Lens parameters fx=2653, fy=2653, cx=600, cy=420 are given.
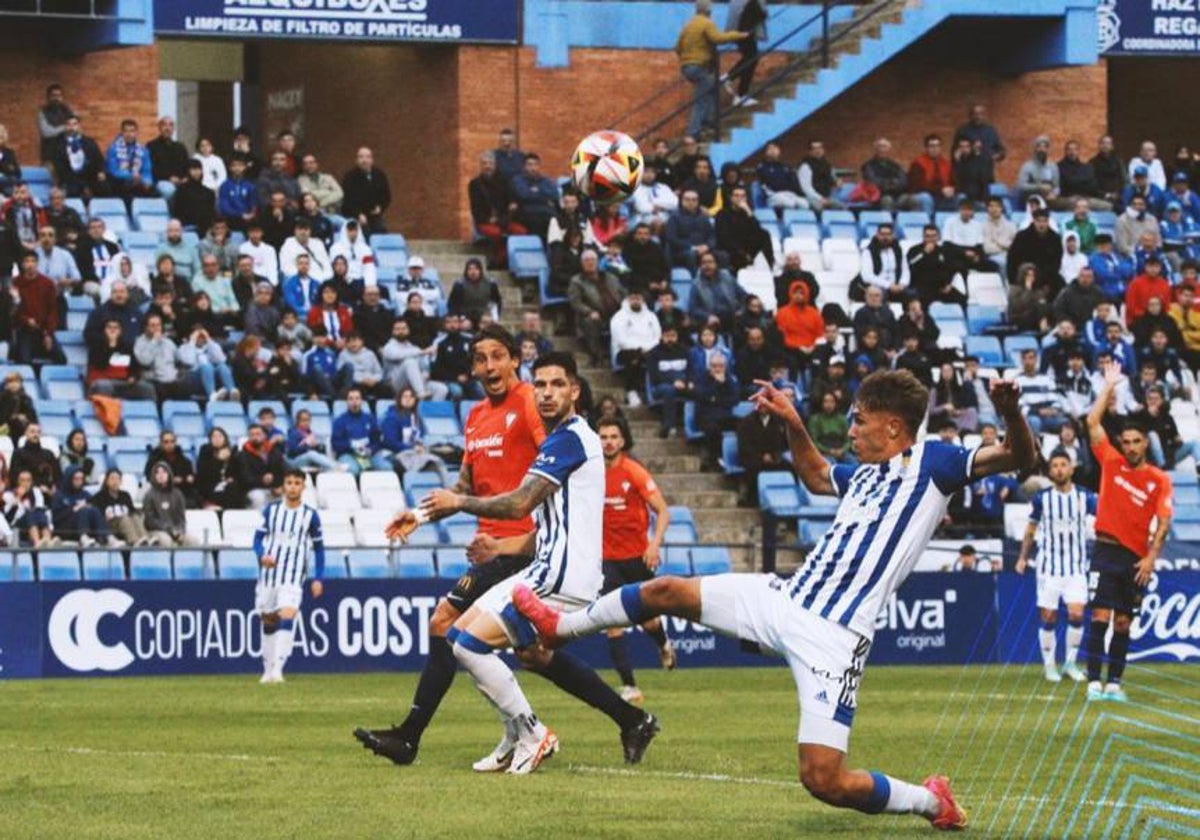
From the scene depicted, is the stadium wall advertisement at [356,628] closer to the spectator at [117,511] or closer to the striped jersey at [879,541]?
the spectator at [117,511]

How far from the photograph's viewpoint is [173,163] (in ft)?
102

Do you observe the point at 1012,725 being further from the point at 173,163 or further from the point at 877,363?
the point at 173,163

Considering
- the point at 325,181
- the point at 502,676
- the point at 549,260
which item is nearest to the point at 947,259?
the point at 549,260

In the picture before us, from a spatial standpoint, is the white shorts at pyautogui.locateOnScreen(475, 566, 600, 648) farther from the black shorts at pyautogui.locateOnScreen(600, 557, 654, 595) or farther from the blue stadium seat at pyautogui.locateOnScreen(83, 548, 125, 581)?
the blue stadium seat at pyautogui.locateOnScreen(83, 548, 125, 581)

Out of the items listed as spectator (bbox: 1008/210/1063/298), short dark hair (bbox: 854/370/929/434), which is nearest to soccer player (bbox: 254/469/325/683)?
spectator (bbox: 1008/210/1063/298)

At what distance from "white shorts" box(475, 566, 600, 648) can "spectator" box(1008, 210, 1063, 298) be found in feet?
68.9

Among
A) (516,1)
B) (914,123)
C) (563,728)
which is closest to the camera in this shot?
(563,728)

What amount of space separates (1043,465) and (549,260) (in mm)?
6321

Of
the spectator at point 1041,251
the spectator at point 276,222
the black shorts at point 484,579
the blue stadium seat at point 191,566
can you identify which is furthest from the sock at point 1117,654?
the spectator at point 1041,251

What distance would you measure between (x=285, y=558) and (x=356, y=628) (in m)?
2.03

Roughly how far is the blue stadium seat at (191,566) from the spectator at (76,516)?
57 centimetres

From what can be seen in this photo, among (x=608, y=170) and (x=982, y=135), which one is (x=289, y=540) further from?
(x=982, y=135)

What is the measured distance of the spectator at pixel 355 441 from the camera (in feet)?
90.0

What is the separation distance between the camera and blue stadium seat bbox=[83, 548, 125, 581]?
24.5 m
